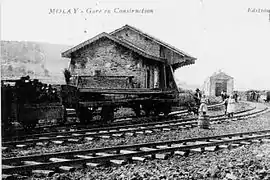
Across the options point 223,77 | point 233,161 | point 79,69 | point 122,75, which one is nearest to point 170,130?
point 233,161

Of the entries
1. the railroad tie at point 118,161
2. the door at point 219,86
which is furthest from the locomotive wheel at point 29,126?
the door at point 219,86

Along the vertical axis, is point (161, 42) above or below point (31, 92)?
above

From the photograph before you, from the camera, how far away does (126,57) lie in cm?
1641

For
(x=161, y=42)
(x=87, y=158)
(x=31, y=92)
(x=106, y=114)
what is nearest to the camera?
(x=87, y=158)

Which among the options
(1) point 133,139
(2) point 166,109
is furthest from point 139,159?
(2) point 166,109

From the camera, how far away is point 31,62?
107ft

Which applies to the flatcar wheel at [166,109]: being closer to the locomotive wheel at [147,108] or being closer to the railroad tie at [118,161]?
the locomotive wheel at [147,108]

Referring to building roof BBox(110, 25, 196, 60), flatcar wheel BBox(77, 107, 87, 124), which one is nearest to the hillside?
building roof BBox(110, 25, 196, 60)

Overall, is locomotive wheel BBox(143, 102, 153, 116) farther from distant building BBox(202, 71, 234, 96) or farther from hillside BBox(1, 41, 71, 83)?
distant building BBox(202, 71, 234, 96)

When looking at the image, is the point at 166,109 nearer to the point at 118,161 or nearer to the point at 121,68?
the point at 121,68

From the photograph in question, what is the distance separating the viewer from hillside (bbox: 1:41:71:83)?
1040 inches

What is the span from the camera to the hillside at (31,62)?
26413 millimetres

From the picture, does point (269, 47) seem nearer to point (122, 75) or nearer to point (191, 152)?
point (191, 152)

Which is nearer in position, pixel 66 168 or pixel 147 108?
pixel 66 168
